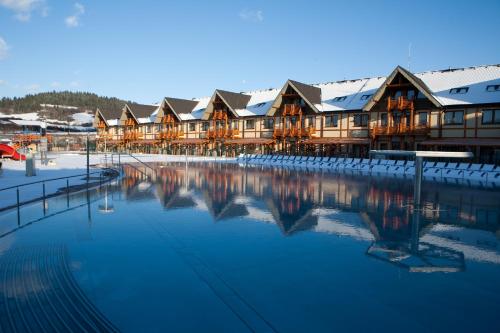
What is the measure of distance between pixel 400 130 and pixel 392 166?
446 cm

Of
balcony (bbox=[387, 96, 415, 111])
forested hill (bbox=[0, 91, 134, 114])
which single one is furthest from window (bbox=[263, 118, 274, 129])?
forested hill (bbox=[0, 91, 134, 114])

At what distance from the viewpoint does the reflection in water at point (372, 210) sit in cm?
802

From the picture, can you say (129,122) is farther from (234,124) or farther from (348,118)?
(348,118)

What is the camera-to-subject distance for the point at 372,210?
12.6 meters

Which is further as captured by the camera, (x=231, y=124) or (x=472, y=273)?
(x=231, y=124)

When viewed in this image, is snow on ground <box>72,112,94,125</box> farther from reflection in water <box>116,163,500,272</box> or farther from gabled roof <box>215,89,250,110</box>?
reflection in water <box>116,163,500,272</box>

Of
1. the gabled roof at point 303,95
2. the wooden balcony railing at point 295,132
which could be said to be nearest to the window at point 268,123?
the gabled roof at point 303,95

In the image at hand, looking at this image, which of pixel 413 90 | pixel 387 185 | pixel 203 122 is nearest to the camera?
pixel 387 185

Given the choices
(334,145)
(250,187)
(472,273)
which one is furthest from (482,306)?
(334,145)

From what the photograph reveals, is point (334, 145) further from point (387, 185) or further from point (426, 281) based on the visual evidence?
point (426, 281)

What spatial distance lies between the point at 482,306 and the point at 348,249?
118 inches

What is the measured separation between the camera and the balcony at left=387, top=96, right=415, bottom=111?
31.4m

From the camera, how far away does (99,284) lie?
5.95m

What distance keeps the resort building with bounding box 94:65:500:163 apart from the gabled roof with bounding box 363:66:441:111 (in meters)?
0.07
